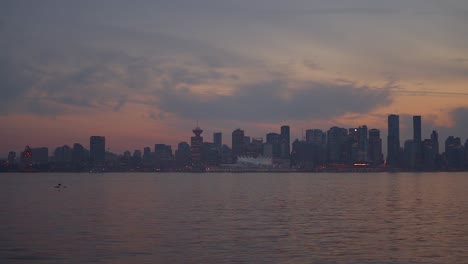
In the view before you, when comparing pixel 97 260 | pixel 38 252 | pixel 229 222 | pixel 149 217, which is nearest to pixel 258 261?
pixel 97 260

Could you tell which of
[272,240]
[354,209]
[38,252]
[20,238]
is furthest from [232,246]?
[354,209]

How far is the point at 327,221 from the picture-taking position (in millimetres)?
61094

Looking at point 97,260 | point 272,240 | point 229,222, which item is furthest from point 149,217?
point 97,260

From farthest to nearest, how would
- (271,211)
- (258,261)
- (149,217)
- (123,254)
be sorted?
(271,211), (149,217), (123,254), (258,261)

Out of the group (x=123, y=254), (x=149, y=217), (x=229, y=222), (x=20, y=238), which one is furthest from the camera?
(x=149, y=217)

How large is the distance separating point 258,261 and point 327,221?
23624mm

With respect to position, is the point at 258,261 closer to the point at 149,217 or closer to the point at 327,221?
the point at 327,221

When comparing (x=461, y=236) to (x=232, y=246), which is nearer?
(x=232, y=246)

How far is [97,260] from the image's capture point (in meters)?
39.2

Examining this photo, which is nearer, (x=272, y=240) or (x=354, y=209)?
(x=272, y=240)

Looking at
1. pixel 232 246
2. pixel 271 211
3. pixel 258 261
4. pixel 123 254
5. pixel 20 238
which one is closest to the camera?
pixel 258 261

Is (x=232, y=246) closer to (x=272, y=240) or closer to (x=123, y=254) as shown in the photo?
(x=272, y=240)

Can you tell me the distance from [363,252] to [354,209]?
35340 millimetres

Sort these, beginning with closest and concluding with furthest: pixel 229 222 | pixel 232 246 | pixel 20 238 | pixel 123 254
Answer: pixel 123 254 → pixel 232 246 → pixel 20 238 → pixel 229 222
